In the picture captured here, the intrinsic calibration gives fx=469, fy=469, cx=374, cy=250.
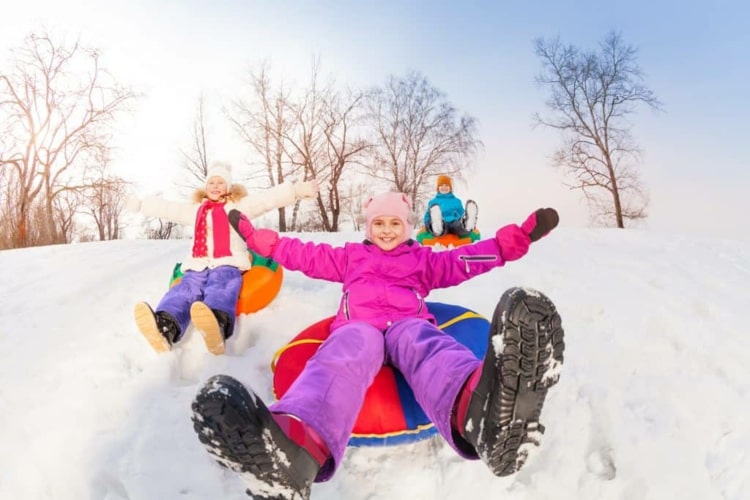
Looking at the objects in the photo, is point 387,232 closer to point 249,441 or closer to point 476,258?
point 476,258

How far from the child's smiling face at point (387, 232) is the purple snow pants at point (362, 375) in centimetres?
62

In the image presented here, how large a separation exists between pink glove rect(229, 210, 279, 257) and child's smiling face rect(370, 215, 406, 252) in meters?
0.53

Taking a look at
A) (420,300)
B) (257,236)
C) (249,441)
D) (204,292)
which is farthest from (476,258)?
(204,292)

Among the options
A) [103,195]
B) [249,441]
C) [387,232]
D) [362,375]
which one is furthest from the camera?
[103,195]

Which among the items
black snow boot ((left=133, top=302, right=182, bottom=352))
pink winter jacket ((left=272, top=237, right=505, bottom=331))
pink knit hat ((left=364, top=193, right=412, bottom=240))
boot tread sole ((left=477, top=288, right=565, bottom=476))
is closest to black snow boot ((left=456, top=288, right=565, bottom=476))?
boot tread sole ((left=477, top=288, right=565, bottom=476))

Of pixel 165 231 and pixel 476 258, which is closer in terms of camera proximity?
pixel 476 258

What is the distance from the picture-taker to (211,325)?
2406 millimetres

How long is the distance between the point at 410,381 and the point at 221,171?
2.41 metres

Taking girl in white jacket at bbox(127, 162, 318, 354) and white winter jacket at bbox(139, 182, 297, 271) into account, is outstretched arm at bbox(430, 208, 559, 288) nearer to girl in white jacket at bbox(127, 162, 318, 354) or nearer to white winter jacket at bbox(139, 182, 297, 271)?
girl in white jacket at bbox(127, 162, 318, 354)

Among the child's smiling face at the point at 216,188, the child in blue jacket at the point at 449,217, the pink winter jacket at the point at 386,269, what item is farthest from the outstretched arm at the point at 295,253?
the child in blue jacket at the point at 449,217

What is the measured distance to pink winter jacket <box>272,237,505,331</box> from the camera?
2.23 m

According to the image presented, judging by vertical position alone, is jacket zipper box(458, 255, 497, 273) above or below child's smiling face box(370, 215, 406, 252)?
below

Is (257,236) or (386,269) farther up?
(257,236)

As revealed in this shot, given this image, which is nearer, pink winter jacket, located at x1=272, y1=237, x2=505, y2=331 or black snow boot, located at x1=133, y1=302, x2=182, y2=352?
pink winter jacket, located at x1=272, y1=237, x2=505, y2=331
